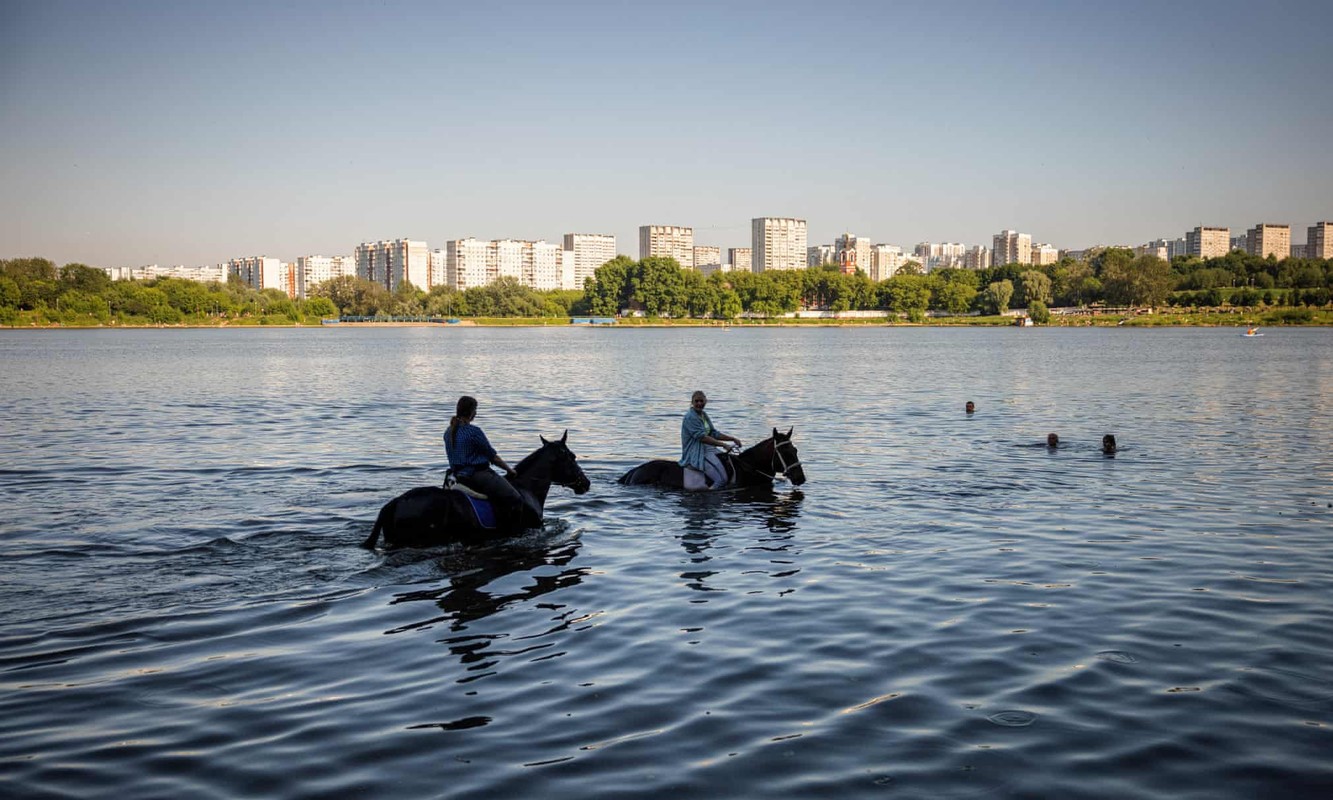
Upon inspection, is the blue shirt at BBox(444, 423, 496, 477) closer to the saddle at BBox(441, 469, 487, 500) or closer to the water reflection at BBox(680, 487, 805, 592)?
the saddle at BBox(441, 469, 487, 500)

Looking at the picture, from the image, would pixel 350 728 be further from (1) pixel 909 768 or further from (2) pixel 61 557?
(2) pixel 61 557

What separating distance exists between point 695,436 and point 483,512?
609cm

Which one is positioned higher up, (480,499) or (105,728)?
(480,499)

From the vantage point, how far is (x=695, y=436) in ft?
63.6

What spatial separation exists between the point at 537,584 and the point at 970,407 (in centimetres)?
2784

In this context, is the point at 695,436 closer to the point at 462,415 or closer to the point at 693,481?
the point at 693,481

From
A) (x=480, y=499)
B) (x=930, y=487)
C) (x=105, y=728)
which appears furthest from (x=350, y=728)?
(x=930, y=487)

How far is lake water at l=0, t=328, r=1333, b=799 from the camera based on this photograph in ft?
24.4

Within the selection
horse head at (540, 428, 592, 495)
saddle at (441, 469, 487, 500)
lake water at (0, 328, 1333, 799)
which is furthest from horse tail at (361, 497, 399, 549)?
horse head at (540, 428, 592, 495)

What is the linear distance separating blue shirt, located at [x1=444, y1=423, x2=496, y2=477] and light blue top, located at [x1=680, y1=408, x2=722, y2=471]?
5877mm

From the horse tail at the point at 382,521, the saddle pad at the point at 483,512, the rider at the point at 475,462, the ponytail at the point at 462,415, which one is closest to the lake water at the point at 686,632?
the horse tail at the point at 382,521

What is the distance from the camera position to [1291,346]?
9981 centimetres

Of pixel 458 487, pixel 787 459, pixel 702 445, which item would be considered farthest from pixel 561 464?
pixel 787 459

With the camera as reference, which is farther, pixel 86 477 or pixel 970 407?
pixel 970 407
